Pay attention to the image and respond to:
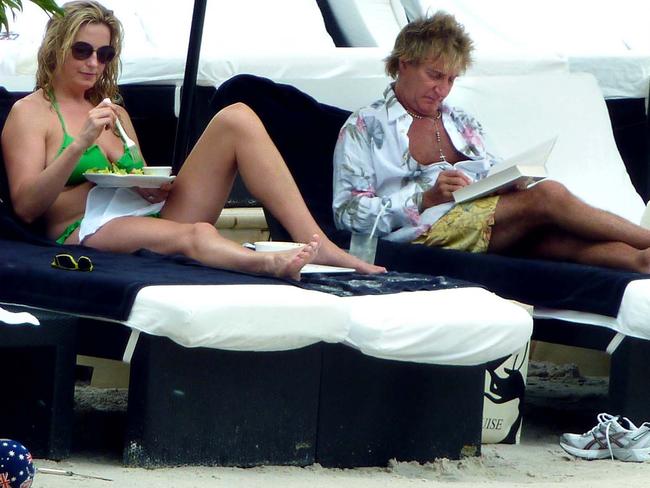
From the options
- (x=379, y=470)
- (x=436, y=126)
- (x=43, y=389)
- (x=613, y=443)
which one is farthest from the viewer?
(x=436, y=126)

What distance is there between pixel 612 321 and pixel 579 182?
1.60 meters

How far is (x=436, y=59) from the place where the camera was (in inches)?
201

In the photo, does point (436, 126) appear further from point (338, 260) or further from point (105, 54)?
point (105, 54)

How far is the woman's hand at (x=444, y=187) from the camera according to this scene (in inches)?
198

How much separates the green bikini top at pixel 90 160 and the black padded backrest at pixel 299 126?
73cm

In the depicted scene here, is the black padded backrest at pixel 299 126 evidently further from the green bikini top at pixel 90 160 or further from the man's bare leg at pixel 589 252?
the man's bare leg at pixel 589 252

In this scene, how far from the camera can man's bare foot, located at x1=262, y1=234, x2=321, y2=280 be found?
3920 mm

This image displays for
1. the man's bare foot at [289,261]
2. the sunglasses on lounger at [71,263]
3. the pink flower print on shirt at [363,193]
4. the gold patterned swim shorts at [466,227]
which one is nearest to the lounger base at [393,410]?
the man's bare foot at [289,261]

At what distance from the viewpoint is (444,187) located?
16.5 ft

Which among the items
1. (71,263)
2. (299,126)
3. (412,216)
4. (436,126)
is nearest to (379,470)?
(71,263)

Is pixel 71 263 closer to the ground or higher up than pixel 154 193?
closer to the ground

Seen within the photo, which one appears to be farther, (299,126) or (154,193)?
(299,126)

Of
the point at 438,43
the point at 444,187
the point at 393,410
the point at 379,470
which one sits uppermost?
the point at 438,43

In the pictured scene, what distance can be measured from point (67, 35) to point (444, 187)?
140 centimetres
